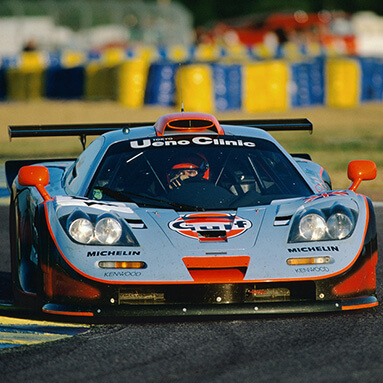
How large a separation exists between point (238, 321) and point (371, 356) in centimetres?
90

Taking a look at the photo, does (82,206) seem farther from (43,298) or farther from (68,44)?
(68,44)

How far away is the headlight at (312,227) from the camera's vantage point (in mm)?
4926

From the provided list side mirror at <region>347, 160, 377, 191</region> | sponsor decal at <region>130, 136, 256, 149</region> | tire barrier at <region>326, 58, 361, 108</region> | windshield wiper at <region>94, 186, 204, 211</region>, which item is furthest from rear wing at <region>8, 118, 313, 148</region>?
tire barrier at <region>326, 58, 361, 108</region>

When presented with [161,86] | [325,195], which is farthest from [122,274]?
[161,86]

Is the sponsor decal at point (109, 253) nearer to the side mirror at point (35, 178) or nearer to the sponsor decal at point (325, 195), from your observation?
the side mirror at point (35, 178)

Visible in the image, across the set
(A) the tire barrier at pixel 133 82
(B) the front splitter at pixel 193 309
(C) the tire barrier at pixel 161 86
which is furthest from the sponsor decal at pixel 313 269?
(A) the tire barrier at pixel 133 82

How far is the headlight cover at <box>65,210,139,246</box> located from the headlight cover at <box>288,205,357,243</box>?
855 millimetres

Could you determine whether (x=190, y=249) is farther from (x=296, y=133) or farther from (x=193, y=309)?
(x=296, y=133)

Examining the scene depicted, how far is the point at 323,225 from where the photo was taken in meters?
4.98

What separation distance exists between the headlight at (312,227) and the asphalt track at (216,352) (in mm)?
435

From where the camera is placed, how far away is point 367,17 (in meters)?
51.6

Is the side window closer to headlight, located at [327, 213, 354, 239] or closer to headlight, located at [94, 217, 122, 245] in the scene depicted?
headlight, located at [94, 217, 122, 245]

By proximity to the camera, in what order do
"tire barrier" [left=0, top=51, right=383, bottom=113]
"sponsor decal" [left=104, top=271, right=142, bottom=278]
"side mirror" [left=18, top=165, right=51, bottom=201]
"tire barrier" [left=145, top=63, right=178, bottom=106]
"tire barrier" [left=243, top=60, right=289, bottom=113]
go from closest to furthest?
"sponsor decal" [left=104, top=271, right=142, bottom=278] → "side mirror" [left=18, top=165, right=51, bottom=201] → "tire barrier" [left=0, top=51, right=383, bottom=113] → "tire barrier" [left=243, top=60, right=289, bottom=113] → "tire barrier" [left=145, top=63, right=178, bottom=106]

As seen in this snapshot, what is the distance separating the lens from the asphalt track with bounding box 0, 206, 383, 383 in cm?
399
